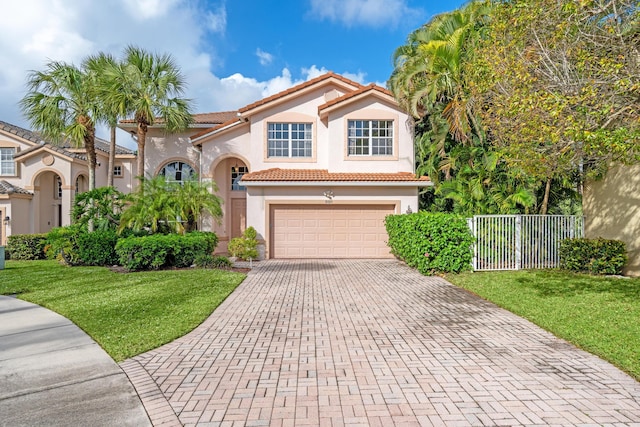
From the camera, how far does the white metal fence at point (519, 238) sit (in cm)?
1261

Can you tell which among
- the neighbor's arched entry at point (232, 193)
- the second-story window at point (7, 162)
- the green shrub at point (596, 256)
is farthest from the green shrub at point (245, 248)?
the second-story window at point (7, 162)

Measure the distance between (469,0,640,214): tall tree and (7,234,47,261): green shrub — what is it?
20626 mm

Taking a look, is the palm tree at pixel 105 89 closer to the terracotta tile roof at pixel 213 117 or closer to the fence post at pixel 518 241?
the terracotta tile roof at pixel 213 117

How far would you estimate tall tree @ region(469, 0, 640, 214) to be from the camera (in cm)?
665

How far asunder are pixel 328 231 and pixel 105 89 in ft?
37.9

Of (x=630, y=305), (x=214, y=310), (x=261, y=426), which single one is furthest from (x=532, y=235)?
(x=261, y=426)

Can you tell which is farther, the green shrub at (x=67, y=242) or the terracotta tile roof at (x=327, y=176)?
the terracotta tile roof at (x=327, y=176)

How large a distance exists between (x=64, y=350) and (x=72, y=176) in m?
20.4

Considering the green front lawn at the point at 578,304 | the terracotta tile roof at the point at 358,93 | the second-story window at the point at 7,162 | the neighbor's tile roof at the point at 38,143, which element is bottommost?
the green front lawn at the point at 578,304

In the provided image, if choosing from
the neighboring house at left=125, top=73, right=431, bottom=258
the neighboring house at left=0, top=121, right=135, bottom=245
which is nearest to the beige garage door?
the neighboring house at left=125, top=73, right=431, bottom=258

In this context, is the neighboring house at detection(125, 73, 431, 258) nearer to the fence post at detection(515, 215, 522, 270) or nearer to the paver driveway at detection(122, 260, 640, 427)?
the fence post at detection(515, 215, 522, 270)

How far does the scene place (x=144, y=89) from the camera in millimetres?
16781

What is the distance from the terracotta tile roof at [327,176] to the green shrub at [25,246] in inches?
434

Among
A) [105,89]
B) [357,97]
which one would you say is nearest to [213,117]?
[105,89]
